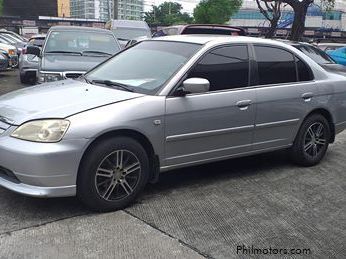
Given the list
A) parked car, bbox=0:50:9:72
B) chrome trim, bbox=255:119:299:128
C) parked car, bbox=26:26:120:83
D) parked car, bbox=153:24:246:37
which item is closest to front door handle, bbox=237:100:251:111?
chrome trim, bbox=255:119:299:128

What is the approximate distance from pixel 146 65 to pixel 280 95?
161cm

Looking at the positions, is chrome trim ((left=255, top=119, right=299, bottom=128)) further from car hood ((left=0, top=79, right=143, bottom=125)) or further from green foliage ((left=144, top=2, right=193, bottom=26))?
green foliage ((left=144, top=2, right=193, bottom=26))

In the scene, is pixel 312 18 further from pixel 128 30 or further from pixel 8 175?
pixel 8 175

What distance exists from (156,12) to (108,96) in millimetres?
101407

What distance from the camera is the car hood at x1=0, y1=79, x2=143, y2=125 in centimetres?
449

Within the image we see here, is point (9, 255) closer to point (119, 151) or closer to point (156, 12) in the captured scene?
point (119, 151)

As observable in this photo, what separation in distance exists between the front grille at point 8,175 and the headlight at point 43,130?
1.08ft

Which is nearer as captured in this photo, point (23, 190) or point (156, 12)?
point (23, 190)

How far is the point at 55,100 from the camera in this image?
4793 mm

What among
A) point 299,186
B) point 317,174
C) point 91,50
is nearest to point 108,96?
point 299,186

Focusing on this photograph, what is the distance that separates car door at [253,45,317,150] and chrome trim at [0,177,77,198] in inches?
90.7

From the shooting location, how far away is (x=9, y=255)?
379cm

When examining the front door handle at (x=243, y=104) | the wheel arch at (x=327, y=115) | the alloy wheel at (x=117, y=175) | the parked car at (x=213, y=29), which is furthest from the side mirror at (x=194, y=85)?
the parked car at (x=213, y=29)

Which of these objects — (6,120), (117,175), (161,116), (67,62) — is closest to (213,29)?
(67,62)
